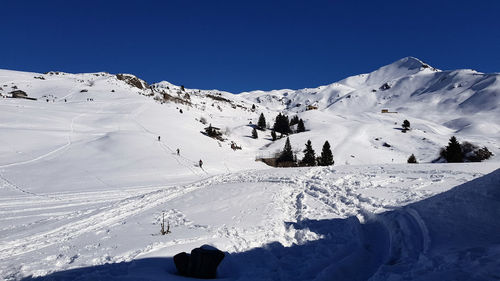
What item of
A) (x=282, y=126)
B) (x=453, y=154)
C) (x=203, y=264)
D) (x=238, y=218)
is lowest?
(x=203, y=264)

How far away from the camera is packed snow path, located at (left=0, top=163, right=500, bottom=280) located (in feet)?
24.7

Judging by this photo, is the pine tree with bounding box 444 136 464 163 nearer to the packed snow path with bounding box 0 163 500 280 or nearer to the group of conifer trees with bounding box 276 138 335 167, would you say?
the group of conifer trees with bounding box 276 138 335 167

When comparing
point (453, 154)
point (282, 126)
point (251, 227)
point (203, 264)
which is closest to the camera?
point (203, 264)

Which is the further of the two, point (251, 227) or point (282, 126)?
point (282, 126)

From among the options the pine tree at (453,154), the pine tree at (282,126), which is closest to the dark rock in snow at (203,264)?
the pine tree at (453,154)

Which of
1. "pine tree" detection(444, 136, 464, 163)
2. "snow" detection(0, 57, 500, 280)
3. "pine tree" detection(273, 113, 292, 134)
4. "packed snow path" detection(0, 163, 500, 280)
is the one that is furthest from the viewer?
"pine tree" detection(273, 113, 292, 134)

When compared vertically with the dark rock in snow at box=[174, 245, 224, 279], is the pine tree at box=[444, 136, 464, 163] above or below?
above

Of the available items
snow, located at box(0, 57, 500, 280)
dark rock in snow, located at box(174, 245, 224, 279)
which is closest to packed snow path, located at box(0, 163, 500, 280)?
snow, located at box(0, 57, 500, 280)

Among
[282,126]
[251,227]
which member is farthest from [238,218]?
[282,126]

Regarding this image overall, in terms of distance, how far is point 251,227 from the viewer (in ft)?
35.2

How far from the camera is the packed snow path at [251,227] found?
24.7 ft

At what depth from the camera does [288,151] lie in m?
54.8

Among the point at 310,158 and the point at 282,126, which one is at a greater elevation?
the point at 282,126

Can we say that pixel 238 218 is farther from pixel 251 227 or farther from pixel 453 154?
pixel 453 154
